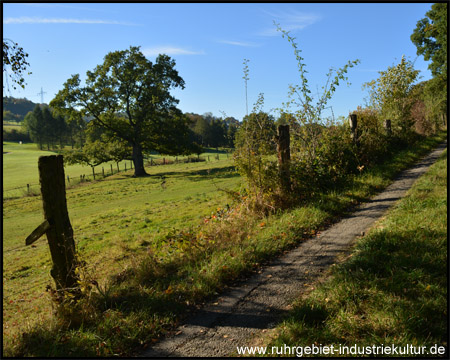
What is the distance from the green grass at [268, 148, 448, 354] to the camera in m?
3.24

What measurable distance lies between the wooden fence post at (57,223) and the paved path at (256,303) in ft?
6.17

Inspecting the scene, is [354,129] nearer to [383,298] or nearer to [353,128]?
[353,128]

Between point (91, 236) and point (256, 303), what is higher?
point (256, 303)

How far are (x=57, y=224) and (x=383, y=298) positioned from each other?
435 cm

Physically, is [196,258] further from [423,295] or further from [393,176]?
[393,176]

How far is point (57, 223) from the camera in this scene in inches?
177

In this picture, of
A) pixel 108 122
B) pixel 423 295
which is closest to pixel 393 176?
pixel 423 295

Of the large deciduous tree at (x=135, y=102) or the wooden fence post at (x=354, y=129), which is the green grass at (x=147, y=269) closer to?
the wooden fence post at (x=354, y=129)

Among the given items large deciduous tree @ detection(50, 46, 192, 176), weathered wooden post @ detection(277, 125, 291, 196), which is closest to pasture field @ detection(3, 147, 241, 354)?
weathered wooden post @ detection(277, 125, 291, 196)

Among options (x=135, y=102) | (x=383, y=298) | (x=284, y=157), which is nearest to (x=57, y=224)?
(x=383, y=298)

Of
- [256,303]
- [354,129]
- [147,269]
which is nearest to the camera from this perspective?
[256,303]

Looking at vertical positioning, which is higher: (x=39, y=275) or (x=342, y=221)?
(x=342, y=221)

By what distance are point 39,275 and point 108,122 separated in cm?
2841

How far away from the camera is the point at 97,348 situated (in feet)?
11.5
